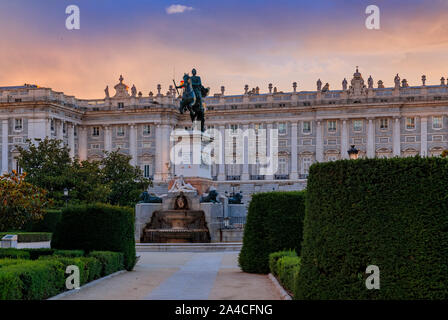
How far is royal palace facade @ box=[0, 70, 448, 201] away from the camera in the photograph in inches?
3039

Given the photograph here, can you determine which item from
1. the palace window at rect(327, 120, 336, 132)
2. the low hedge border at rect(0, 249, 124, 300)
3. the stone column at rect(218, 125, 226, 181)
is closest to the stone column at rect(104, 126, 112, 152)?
the stone column at rect(218, 125, 226, 181)

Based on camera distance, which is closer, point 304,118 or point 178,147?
point 178,147

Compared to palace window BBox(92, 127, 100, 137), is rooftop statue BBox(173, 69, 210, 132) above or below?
below

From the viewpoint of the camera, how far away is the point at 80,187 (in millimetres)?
47812

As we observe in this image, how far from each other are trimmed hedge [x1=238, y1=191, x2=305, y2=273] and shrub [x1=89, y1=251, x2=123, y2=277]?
349cm

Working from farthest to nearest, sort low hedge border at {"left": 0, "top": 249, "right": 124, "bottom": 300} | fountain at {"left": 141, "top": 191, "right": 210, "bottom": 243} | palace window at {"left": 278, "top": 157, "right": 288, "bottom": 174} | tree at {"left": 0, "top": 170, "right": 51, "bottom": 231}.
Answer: palace window at {"left": 278, "top": 157, "right": 288, "bottom": 174} < fountain at {"left": 141, "top": 191, "right": 210, "bottom": 243} < tree at {"left": 0, "top": 170, "right": 51, "bottom": 231} < low hedge border at {"left": 0, "top": 249, "right": 124, "bottom": 300}

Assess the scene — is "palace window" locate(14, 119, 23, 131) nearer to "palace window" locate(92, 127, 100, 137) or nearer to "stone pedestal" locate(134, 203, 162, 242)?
"palace window" locate(92, 127, 100, 137)

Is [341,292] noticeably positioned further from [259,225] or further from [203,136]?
[203,136]

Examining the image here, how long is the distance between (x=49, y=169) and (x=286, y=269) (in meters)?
39.4

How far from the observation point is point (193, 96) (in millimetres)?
30328

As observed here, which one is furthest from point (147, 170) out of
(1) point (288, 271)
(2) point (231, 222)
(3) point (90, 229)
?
(1) point (288, 271)

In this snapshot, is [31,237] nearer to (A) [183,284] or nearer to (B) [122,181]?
(A) [183,284]
